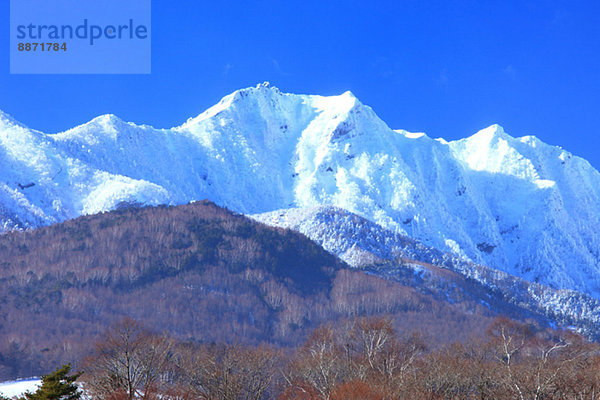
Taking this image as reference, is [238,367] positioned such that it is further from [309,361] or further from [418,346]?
[418,346]

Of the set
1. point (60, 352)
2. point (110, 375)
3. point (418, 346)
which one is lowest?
point (110, 375)

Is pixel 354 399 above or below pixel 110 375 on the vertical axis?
below

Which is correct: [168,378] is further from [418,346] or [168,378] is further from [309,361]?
[418,346]

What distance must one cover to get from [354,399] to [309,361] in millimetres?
41126

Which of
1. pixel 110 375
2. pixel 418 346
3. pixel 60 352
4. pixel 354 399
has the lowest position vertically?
pixel 354 399

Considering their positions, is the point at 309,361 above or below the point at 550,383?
above

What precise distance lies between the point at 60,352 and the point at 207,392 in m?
98.6

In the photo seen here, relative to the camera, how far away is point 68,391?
222 ft

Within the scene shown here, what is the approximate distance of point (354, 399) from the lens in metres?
74.1

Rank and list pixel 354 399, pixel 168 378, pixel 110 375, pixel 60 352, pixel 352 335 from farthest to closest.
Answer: pixel 60 352 → pixel 352 335 → pixel 168 378 → pixel 110 375 → pixel 354 399

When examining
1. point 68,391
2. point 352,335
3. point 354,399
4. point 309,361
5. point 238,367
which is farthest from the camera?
point 352,335

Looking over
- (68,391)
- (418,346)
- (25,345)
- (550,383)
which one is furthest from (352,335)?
(25,345)

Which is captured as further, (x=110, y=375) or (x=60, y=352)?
(x=60, y=352)

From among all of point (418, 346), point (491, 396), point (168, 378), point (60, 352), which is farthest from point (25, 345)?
point (491, 396)
